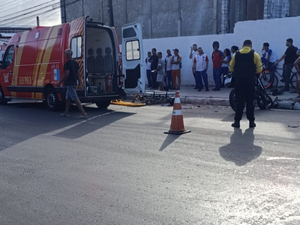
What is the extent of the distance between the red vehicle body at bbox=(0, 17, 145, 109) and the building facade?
9.30m

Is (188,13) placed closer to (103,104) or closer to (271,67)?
(271,67)

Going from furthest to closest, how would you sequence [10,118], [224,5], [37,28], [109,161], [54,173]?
1. [224,5]
2. [37,28]
3. [10,118]
4. [109,161]
5. [54,173]

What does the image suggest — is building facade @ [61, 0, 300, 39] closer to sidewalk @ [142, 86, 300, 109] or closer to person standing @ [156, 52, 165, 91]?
person standing @ [156, 52, 165, 91]

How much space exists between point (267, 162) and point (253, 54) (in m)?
3.04

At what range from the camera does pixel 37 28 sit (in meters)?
11.8

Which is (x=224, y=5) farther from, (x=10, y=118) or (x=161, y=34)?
(x=10, y=118)

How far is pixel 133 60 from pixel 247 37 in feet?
20.4

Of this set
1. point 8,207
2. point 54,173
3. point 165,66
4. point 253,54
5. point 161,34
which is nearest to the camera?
point 8,207

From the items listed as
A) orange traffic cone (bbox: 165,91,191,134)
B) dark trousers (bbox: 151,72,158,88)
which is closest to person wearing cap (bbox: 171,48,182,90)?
dark trousers (bbox: 151,72,158,88)

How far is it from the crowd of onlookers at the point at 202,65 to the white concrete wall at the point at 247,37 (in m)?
0.44

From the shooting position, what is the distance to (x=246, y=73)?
7.48m

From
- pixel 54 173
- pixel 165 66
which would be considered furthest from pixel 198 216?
pixel 165 66

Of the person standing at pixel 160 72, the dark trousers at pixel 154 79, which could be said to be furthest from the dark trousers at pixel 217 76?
the dark trousers at pixel 154 79

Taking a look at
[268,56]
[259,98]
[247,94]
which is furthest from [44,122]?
[268,56]
